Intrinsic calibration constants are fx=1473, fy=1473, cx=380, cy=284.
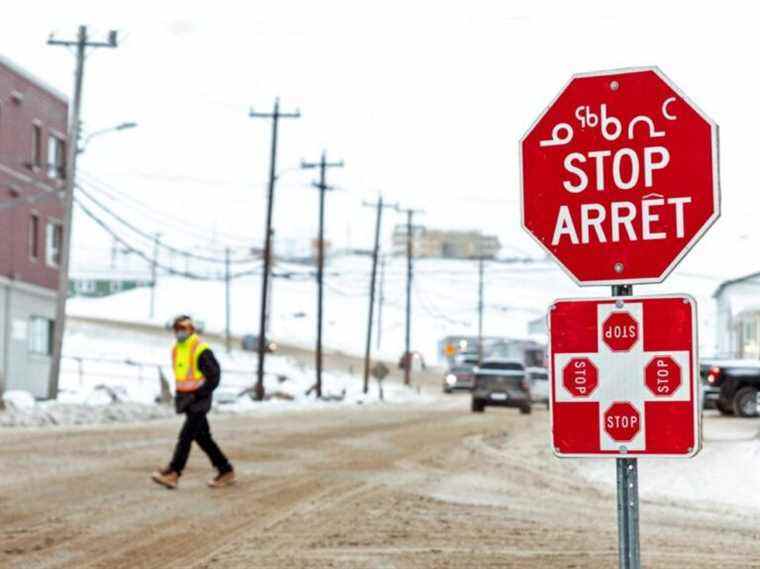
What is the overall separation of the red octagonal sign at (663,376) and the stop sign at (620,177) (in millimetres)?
313

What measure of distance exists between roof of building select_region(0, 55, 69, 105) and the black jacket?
33507mm

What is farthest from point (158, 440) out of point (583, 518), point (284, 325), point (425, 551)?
point (284, 325)

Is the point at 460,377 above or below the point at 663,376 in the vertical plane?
above

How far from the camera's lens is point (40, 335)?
52719 mm

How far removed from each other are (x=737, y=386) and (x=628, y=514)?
31478 mm

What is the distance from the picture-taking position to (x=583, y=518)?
13.4 metres

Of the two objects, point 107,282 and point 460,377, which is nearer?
point 460,377

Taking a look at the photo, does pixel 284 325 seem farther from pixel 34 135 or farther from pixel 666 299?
pixel 666 299

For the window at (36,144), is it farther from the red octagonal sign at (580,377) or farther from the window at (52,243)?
the red octagonal sign at (580,377)

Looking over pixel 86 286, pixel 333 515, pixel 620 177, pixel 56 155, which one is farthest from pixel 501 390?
pixel 86 286

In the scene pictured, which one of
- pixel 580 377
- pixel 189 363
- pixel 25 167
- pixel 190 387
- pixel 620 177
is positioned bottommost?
pixel 580 377

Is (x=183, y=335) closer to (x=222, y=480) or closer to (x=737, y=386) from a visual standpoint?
(x=222, y=480)

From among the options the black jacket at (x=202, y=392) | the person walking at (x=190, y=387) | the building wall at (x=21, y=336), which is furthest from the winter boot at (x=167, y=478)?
the building wall at (x=21, y=336)

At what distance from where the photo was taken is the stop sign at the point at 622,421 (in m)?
5.49
